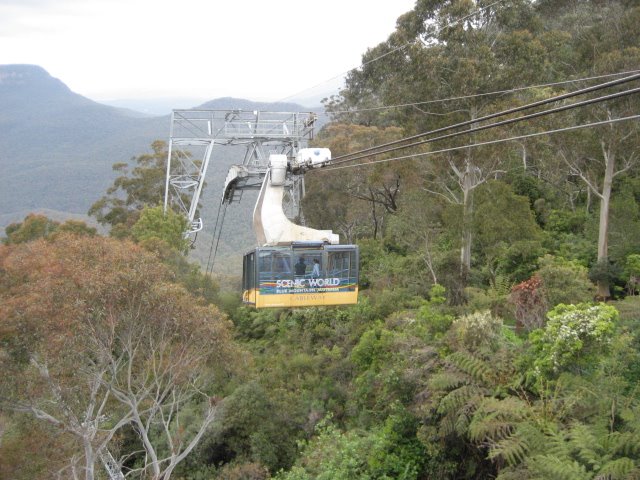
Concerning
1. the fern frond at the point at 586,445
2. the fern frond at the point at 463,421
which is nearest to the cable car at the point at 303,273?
the fern frond at the point at 463,421

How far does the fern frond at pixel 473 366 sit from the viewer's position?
9.62m

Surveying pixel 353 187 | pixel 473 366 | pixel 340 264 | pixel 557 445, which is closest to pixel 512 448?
pixel 557 445

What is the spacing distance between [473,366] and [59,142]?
105029 mm

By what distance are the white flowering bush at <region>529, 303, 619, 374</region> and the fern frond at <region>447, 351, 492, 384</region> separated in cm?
68

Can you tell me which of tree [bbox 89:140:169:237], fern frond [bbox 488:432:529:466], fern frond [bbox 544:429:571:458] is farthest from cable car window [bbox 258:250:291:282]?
tree [bbox 89:140:169:237]

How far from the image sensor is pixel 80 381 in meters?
14.0

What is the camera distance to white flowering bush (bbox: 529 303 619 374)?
29.3 ft

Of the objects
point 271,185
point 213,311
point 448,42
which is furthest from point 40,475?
point 448,42

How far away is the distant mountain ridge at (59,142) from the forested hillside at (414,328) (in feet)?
129

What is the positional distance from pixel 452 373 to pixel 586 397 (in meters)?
1.93

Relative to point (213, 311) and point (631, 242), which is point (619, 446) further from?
point (631, 242)

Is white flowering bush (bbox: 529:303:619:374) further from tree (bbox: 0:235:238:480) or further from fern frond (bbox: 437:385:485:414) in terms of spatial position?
tree (bbox: 0:235:238:480)

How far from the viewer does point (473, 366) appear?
9.74 m

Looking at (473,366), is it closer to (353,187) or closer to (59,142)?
(353,187)
